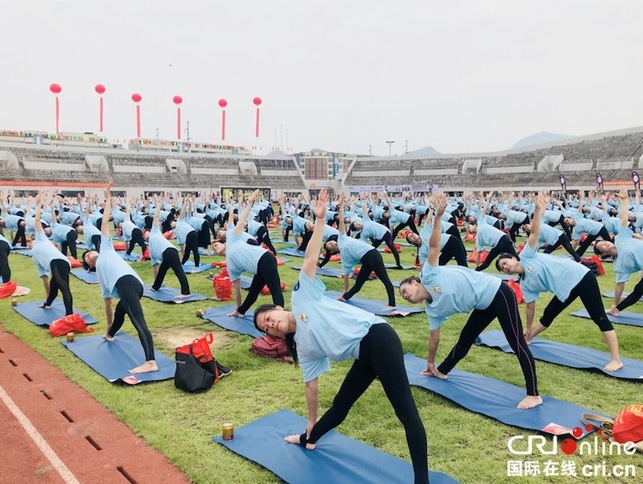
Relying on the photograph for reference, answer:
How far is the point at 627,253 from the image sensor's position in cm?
709

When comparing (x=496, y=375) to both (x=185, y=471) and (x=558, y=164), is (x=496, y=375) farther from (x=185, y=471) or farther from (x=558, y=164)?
(x=558, y=164)

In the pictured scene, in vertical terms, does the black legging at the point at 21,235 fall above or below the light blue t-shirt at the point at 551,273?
below

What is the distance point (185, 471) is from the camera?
351 cm

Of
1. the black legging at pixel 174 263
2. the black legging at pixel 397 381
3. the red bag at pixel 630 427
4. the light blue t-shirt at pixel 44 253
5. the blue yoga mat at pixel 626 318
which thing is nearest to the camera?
the black legging at pixel 397 381

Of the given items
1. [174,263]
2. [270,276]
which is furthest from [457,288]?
[174,263]

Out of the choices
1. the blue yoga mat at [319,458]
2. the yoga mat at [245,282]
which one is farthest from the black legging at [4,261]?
the blue yoga mat at [319,458]

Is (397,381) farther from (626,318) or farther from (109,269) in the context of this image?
(626,318)

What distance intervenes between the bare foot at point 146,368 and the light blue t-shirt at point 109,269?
927 mm

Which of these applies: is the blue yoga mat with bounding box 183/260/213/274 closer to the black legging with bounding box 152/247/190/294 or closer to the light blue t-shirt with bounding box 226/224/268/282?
the black legging with bounding box 152/247/190/294

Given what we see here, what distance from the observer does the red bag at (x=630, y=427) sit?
12.0ft

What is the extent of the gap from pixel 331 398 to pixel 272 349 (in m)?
1.45

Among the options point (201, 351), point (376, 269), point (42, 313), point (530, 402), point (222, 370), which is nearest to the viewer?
point (530, 402)

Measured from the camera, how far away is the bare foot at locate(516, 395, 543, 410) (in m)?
4.33

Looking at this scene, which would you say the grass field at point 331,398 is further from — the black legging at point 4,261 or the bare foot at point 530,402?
the black legging at point 4,261
